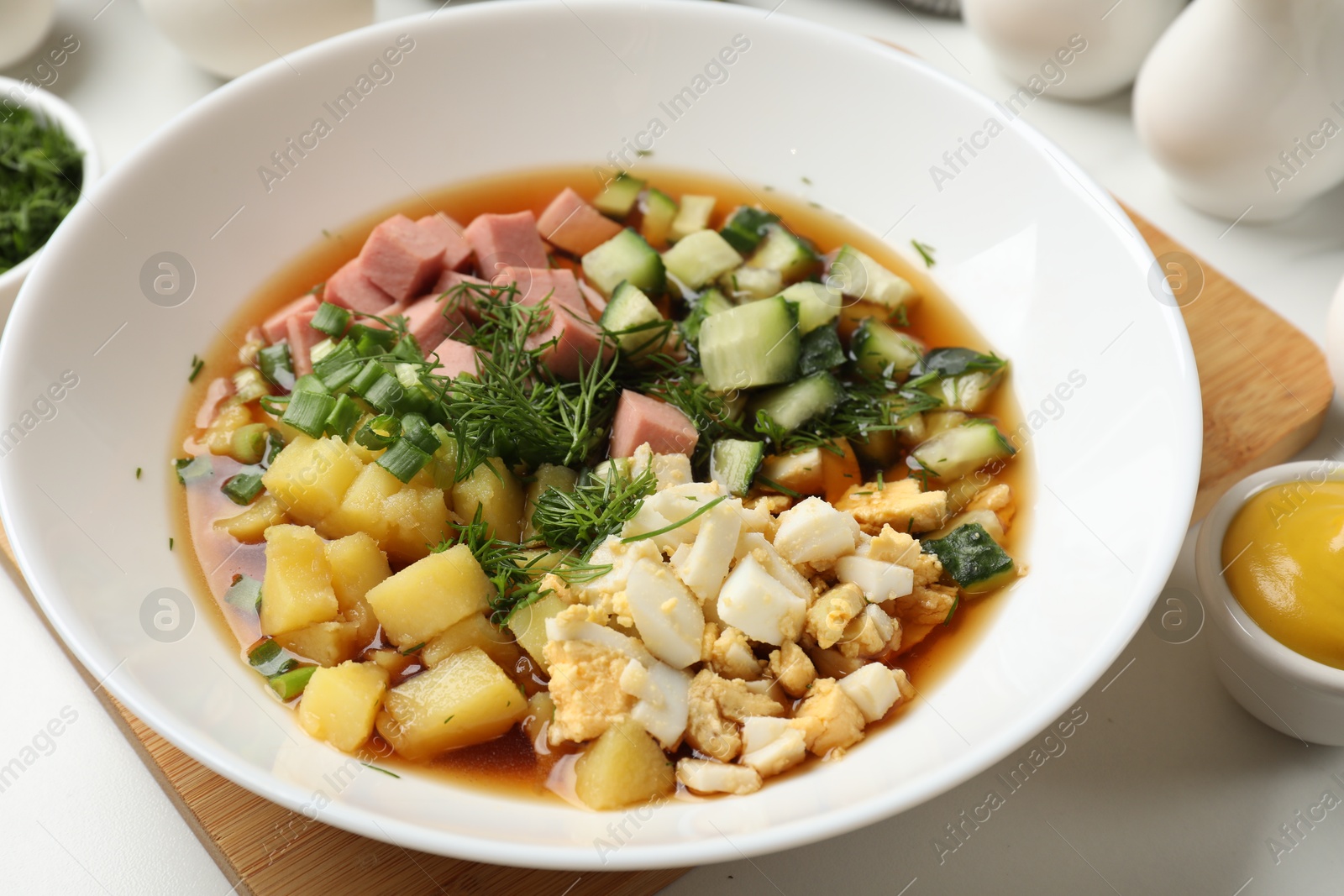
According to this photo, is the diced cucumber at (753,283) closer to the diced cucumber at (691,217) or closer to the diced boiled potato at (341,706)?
the diced cucumber at (691,217)

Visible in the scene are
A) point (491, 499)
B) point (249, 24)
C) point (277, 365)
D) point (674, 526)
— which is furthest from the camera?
point (249, 24)

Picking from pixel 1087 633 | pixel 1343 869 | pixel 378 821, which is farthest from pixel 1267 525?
pixel 378 821

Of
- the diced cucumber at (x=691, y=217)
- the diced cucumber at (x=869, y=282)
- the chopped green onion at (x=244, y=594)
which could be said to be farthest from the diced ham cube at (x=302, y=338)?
the diced cucumber at (x=869, y=282)

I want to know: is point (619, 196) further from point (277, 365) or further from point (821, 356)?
point (277, 365)

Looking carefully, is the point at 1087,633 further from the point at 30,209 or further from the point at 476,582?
the point at 30,209

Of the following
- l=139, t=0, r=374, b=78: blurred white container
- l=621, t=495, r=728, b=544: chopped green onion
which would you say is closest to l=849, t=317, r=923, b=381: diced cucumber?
l=621, t=495, r=728, b=544: chopped green onion

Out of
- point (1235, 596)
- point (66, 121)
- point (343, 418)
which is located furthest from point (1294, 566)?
point (66, 121)

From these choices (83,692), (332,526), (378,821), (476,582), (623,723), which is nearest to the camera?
(378,821)
